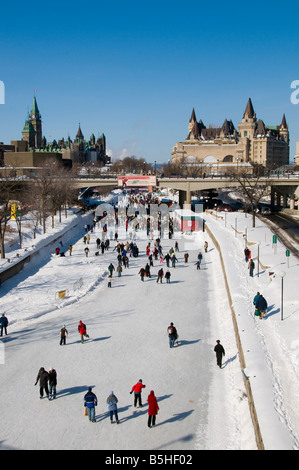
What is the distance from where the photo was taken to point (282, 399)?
34.5 ft

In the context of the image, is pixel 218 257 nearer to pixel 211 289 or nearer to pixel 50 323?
pixel 211 289

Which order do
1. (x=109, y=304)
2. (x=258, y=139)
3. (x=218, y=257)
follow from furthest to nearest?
(x=258, y=139), (x=218, y=257), (x=109, y=304)

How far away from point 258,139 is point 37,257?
14754 centimetres

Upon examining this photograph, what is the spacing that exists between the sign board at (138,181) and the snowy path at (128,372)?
34177 mm

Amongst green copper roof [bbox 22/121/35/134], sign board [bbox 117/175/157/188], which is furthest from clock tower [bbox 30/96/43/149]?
sign board [bbox 117/175/157/188]

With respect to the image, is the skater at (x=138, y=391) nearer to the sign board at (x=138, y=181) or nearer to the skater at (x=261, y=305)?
the skater at (x=261, y=305)

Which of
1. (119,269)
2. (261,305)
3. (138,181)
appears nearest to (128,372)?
(261,305)

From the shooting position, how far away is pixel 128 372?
12.6m

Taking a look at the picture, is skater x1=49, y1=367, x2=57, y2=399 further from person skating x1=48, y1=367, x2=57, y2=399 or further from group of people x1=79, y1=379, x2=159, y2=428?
group of people x1=79, y1=379, x2=159, y2=428

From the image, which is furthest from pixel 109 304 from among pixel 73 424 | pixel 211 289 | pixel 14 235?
pixel 14 235

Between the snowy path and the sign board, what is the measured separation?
34177mm

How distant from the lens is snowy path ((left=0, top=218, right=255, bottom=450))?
9633 millimetres

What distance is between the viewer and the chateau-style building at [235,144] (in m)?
142

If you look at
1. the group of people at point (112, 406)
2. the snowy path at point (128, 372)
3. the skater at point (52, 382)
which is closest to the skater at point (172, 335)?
the snowy path at point (128, 372)
